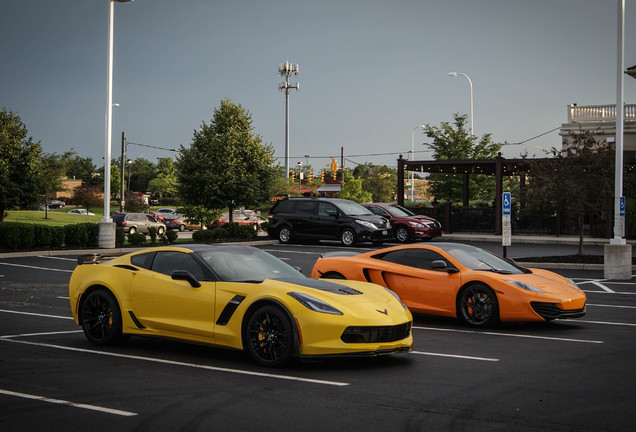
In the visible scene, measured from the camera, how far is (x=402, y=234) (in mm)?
30906

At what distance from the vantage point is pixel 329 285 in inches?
320

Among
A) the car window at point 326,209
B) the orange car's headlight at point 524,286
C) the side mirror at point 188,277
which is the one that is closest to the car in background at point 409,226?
the car window at point 326,209

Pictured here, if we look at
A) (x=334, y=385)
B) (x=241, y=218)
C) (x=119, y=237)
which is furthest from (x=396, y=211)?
(x=334, y=385)

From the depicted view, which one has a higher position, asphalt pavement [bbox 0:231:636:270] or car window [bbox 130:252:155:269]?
car window [bbox 130:252:155:269]

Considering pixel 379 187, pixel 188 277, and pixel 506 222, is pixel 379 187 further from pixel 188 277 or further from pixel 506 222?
pixel 188 277

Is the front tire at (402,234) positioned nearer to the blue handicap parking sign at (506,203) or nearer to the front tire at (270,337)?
the blue handicap parking sign at (506,203)

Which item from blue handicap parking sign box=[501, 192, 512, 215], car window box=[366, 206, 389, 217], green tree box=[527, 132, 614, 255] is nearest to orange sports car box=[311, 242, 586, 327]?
blue handicap parking sign box=[501, 192, 512, 215]

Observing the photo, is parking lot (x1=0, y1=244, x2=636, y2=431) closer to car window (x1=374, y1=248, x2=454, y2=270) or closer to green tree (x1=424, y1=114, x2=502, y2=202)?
car window (x1=374, y1=248, x2=454, y2=270)

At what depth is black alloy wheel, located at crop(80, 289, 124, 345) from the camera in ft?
28.6

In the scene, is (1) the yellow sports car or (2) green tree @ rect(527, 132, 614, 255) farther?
(2) green tree @ rect(527, 132, 614, 255)

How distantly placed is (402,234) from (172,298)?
76.3ft

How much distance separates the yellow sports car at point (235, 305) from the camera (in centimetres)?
732

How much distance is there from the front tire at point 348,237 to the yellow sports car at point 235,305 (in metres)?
18.4

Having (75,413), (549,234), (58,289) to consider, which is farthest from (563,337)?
(549,234)
